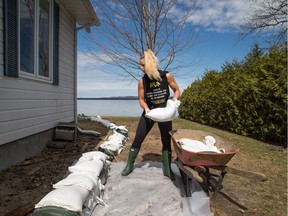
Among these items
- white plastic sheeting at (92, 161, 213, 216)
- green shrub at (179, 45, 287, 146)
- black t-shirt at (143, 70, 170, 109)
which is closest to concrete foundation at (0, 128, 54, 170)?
white plastic sheeting at (92, 161, 213, 216)

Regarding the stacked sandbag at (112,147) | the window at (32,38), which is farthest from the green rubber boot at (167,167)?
the window at (32,38)

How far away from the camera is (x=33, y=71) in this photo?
541cm

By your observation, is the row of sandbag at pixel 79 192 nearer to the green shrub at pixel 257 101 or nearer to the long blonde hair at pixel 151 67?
the long blonde hair at pixel 151 67

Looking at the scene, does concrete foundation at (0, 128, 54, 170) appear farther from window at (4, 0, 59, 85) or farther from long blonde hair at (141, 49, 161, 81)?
long blonde hair at (141, 49, 161, 81)

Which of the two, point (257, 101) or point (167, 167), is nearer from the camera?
point (167, 167)

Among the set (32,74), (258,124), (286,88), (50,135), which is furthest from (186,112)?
(32,74)

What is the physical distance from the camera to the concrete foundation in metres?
4.38

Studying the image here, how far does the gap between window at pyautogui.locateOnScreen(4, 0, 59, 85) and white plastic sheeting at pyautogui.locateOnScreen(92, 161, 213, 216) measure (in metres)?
2.60

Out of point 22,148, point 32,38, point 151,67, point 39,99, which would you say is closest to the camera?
point 151,67

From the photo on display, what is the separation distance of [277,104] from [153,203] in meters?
5.71

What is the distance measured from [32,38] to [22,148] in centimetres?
220

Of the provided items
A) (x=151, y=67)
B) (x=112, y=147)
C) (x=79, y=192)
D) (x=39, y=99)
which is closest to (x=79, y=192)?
(x=79, y=192)

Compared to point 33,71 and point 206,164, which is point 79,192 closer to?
point 206,164

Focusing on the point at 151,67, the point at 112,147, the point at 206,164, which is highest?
the point at 151,67
